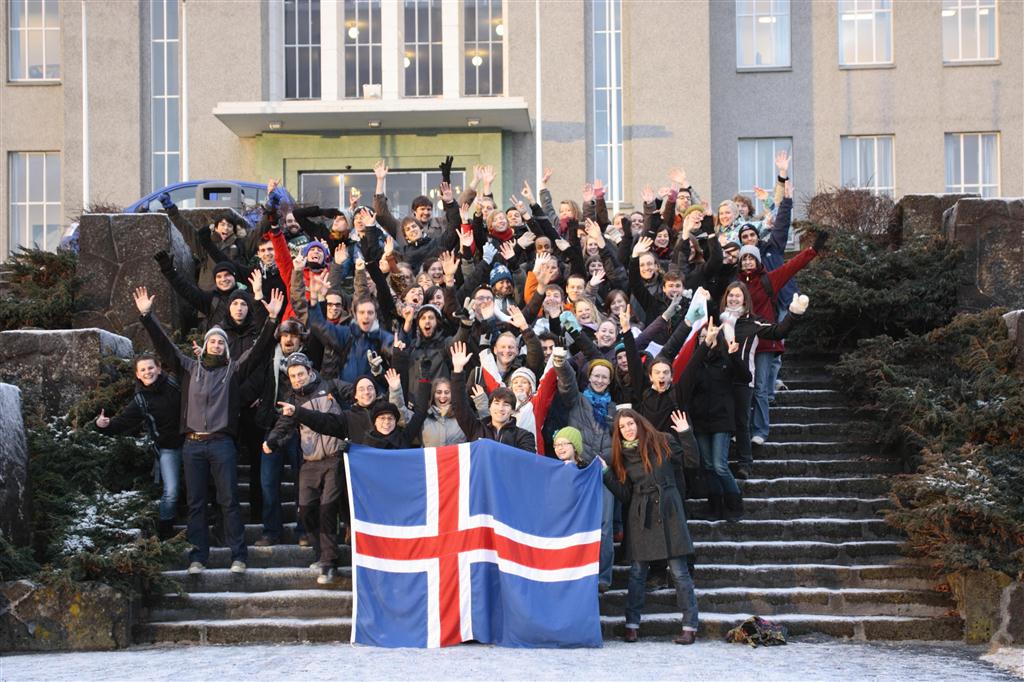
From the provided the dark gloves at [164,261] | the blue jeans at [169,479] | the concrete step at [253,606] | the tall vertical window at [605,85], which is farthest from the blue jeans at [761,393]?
the tall vertical window at [605,85]

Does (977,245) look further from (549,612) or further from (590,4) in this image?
(590,4)

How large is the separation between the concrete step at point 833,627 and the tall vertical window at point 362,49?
19.6m

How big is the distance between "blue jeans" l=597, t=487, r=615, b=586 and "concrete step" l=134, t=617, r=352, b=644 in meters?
2.07

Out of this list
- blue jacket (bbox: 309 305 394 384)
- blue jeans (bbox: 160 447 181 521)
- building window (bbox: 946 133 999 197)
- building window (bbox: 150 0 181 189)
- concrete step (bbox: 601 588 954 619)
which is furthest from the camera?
building window (bbox: 150 0 181 189)

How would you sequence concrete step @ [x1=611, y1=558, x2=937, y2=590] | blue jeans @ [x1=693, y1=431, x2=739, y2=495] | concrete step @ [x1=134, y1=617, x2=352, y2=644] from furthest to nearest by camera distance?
blue jeans @ [x1=693, y1=431, x2=739, y2=495] < concrete step @ [x1=611, y1=558, x2=937, y2=590] < concrete step @ [x1=134, y1=617, x2=352, y2=644]

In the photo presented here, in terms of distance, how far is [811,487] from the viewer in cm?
1376

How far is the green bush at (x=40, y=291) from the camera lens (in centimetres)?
1559

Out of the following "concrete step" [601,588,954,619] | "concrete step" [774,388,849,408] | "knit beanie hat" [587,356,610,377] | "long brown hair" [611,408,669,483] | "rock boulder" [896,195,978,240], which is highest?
"rock boulder" [896,195,978,240]

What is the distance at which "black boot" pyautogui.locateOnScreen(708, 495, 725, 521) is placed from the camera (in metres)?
13.0

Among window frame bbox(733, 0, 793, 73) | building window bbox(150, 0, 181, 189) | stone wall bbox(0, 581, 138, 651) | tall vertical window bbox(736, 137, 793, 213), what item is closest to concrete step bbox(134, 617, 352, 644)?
stone wall bbox(0, 581, 138, 651)

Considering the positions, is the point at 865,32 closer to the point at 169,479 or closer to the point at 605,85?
the point at 605,85

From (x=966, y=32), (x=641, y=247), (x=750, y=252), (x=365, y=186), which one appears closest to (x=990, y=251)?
(x=750, y=252)

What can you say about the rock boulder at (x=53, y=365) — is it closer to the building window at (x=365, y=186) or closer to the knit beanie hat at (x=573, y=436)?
the knit beanie hat at (x=573, y=436)

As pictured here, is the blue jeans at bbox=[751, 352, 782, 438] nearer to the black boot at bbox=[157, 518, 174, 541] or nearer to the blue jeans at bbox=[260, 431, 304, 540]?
the blue jeans at bbox=[260, 431, 304, 540]
